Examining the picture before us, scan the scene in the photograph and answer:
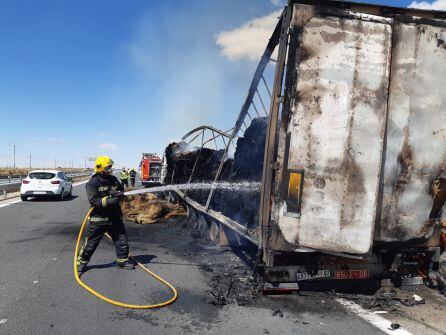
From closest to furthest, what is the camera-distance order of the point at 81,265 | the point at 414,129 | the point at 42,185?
1. the point at 414,129
2. the point at 81,265
3. the point at 42,185

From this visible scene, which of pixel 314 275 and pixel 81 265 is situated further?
pixel 81 265

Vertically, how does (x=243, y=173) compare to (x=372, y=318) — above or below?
above

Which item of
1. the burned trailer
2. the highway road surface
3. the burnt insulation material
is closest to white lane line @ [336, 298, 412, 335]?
the highway road surface

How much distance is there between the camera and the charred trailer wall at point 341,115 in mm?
3840

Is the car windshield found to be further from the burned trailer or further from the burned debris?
Answer: the burned trailer

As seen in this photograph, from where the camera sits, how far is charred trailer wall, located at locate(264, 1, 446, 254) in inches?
151

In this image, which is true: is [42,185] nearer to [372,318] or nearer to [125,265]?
[125,265]

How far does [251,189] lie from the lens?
708 cm

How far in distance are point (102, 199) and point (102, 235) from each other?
634 mm

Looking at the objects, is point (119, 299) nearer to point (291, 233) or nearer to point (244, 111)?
point (291, 233)

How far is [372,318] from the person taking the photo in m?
4.18

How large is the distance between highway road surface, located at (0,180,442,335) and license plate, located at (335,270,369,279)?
1.19ft

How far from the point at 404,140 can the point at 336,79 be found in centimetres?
98

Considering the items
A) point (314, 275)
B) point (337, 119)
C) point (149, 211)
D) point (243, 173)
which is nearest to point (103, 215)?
point (243, 173)
